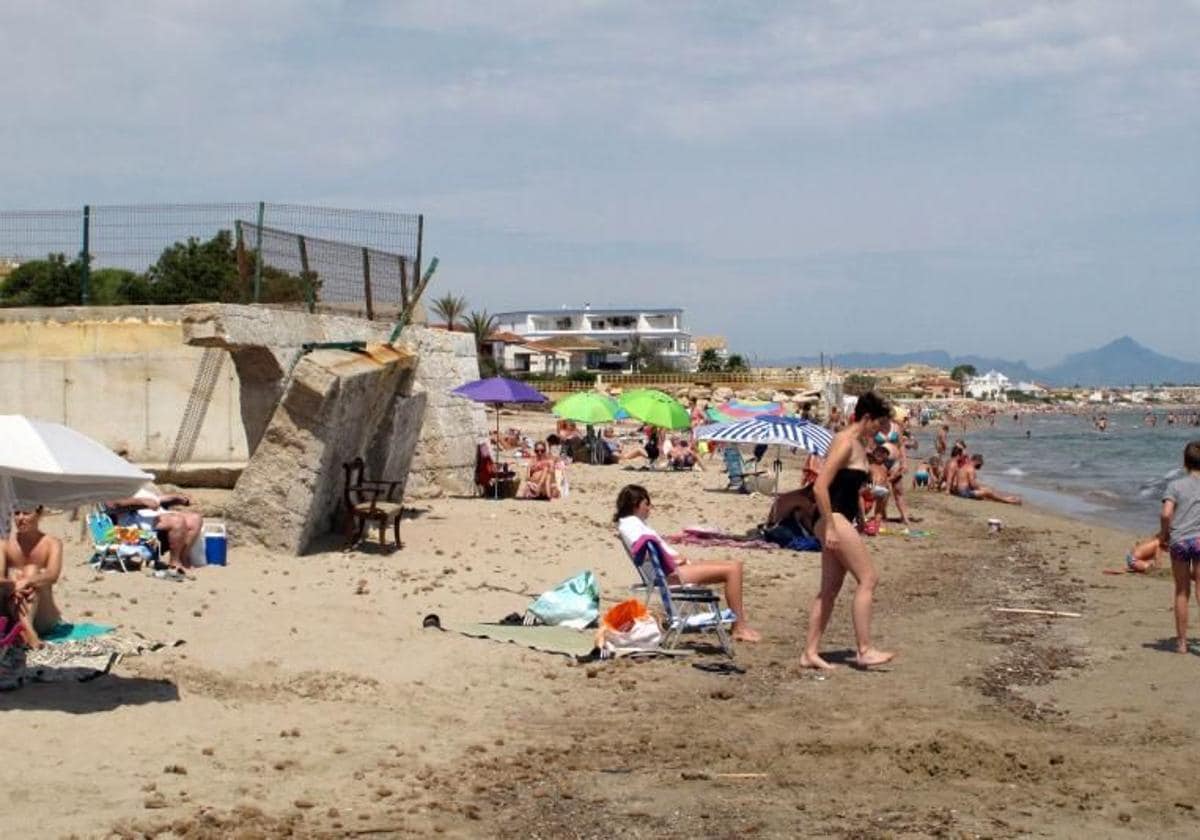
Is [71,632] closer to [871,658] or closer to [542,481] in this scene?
[871,658]

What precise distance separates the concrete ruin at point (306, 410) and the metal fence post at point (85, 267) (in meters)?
1.55

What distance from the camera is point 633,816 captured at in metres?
5.52

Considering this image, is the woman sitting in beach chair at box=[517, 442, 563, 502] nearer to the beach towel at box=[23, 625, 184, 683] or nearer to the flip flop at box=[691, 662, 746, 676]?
the flip flop at box=[691, 662, 746, 676]

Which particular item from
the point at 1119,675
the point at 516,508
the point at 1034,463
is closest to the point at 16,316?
the point at 516,508

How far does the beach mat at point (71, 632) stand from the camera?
24.9ft

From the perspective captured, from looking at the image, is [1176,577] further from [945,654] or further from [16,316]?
[16,316]

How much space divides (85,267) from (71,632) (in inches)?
328

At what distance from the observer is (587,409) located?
23703 millimetres

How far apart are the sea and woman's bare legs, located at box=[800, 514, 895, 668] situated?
14.0 metres

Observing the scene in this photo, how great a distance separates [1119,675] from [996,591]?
4.23 m

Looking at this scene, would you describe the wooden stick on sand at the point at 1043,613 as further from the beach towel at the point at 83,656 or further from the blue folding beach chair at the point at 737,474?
the blue folding beach chair at the point at 737,474

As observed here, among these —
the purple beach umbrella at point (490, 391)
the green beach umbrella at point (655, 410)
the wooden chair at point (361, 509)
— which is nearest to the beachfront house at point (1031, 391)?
the green beach umbrella at point (655, 410)

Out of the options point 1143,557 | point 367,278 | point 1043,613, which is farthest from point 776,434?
point 367,278

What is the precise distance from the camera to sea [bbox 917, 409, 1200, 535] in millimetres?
26672
